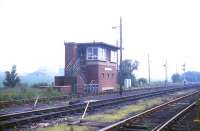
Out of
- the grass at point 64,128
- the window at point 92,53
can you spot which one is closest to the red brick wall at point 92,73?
the window at point 92,53

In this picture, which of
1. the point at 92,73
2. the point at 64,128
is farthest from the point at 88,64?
the point at 64,128

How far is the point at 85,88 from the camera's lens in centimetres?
4075

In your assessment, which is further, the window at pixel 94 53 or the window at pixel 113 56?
the window at pixel 113 56

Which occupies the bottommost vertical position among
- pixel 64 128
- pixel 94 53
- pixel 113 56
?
pixel 64 128

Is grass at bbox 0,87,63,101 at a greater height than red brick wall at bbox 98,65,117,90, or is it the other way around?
red brick wall at bbox 98,65,117,90

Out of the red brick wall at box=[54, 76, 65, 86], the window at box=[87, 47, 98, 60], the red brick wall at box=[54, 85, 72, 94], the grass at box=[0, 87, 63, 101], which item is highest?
the window at box=[87, 47, 98, 60]

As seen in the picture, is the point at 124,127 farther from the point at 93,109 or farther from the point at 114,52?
the point at 114,52

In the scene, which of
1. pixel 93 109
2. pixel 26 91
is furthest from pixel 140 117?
pixel 26 91

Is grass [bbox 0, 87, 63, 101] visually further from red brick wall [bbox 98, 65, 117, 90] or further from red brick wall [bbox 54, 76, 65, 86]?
red brick wall [bbox 98, 65, 117, 90]

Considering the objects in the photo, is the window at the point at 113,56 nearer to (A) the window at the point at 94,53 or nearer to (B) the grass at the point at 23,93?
(A) the window at the point at 94,53

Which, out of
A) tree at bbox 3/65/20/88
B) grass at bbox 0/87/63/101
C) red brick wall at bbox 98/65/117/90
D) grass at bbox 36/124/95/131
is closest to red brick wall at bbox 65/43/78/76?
red brick wall at bbox 98/65/117/90

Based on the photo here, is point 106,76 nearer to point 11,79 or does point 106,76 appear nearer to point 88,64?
point 88,64

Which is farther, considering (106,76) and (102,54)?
(106,76)

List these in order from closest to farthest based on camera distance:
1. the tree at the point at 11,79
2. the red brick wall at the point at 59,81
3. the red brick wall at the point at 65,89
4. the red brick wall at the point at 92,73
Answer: the red brick wall at the point at 65,89
the red brick wall at the point at 59,81
the tree at the point at 11,79
the red brick wall at the point at 92,73
